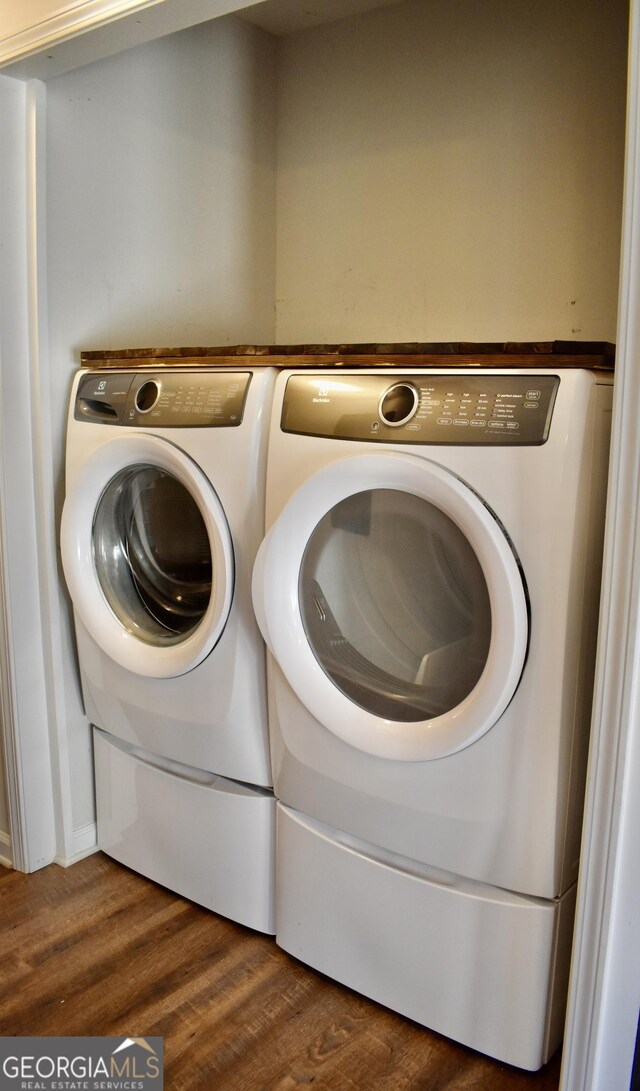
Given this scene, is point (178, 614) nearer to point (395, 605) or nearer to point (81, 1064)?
point (395, 605)

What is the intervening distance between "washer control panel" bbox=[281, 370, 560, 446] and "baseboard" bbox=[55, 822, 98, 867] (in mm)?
1177

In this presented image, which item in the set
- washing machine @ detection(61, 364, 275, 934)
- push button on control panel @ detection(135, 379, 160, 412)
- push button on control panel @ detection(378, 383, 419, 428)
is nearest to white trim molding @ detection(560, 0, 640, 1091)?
push button on control panel @ detection(378, 383, 419, 428)

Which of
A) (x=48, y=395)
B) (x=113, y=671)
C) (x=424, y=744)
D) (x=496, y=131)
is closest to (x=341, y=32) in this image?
A: (x=496, y=131)

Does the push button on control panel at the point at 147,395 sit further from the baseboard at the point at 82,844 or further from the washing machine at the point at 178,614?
the baseboard at the point at 82,844

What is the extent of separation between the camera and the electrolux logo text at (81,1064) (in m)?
1.41

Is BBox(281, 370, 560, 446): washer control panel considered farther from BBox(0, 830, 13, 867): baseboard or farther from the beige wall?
BBox(0, 830, 13, 867): baseboard

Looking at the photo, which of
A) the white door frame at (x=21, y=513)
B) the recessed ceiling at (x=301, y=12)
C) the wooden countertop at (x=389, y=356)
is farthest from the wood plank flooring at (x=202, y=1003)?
the recessed ceiling at (x=301, y=12)

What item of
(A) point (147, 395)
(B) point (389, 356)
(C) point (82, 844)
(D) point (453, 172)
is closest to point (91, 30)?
(A) point (147, 395)

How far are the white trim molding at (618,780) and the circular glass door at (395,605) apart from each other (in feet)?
0.79

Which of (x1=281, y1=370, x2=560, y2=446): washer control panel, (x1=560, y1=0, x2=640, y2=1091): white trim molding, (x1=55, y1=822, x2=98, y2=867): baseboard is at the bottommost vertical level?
(x1=55, y1=822, x2=98, y2=867): baseboard

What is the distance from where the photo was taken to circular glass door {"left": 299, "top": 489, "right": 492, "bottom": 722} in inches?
53.4

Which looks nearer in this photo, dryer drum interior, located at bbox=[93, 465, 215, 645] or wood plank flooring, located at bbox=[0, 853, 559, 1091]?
wood plank flooring, located at bbox=[0, 853, 559, 1091]

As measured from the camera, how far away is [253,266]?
240 cm

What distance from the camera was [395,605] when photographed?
1.44 meters
